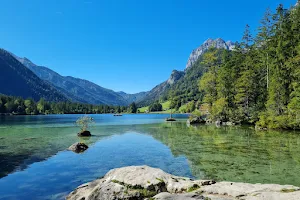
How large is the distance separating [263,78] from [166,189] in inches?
2461

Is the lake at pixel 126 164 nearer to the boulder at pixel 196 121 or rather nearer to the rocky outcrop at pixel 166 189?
the rocky outcrop at pixel 166 189

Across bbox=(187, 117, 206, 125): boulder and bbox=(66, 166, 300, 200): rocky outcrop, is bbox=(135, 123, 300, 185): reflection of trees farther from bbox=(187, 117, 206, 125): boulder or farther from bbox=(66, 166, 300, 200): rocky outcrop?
bbox=(187, 117, 206, 125): boulder

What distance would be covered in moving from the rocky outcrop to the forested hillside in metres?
37.6

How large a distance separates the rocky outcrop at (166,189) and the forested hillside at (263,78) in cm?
3761

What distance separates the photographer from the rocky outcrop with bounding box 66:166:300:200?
8.78 m

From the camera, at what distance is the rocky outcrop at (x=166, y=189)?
28.8ft

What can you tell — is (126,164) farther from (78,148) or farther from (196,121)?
(196,121)

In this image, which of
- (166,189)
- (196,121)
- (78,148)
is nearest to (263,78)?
(196,121)

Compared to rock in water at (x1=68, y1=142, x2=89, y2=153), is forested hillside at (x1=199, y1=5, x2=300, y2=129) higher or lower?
higher

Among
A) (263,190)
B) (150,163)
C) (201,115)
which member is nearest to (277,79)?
(201,115)

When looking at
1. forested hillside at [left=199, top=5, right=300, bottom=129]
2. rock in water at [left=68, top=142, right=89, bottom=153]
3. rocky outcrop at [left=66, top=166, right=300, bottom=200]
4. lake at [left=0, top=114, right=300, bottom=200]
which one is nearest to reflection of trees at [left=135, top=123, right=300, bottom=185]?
lake at [left=0, top=114, right=300, bottom=200]

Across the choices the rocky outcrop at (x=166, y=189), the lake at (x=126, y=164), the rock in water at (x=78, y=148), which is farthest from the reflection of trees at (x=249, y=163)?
the rock in water at (x=78, y=148)

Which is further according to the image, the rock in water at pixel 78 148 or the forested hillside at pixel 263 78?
the forested hillside at pixel 263 78

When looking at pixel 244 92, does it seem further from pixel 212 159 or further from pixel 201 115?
pixel 212 159
